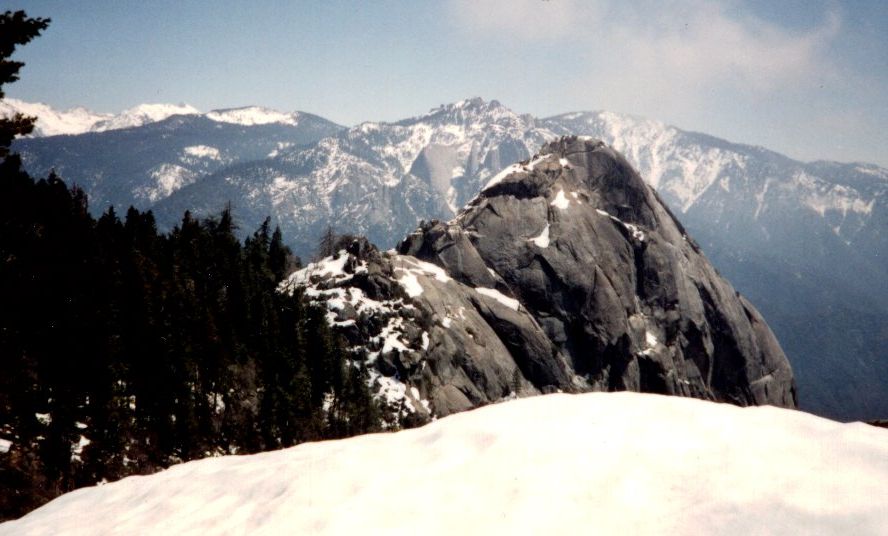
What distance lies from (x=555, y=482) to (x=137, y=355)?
41.3 metres

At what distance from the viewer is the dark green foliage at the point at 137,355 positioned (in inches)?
987

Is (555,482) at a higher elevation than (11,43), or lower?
lower

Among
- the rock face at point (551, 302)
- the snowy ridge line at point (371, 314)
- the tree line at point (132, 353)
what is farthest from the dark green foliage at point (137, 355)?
the rock face at point (551, 302)

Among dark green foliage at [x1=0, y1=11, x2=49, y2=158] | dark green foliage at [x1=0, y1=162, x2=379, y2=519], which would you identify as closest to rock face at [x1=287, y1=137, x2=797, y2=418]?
dark green foliage at [x1=0, y1=162, x2=379, y2=519]

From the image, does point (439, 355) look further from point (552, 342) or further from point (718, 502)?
point (718, 502)

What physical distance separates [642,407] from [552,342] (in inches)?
4117

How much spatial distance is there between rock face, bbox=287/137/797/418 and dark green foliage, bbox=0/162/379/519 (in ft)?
42.9

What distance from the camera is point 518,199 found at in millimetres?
120312

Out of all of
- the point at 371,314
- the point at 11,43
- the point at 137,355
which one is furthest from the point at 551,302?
the point at 11,43

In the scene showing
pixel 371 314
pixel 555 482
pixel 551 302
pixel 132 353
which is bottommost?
pixel 551 302

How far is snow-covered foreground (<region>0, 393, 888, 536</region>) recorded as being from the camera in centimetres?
583

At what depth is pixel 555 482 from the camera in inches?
271

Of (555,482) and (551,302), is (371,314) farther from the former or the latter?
(555,482)

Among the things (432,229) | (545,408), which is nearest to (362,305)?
(432,229)
